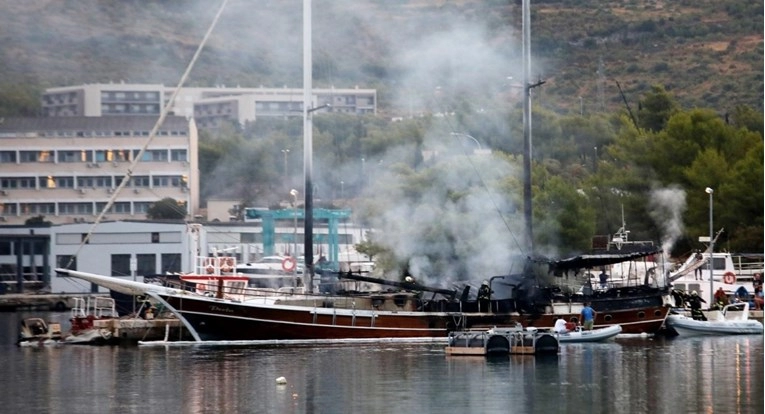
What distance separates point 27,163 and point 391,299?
8221 centimetres

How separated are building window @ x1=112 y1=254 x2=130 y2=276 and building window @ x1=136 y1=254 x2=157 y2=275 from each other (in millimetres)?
822

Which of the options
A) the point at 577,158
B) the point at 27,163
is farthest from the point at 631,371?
the point at 27,163

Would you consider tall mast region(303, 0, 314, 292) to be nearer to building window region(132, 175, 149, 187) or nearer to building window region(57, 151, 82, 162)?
building window region(132, 175, 149, 187)

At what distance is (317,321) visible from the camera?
71.2 m

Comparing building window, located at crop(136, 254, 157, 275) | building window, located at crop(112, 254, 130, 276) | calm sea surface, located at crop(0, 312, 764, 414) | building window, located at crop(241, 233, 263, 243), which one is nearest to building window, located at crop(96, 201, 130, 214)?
building window, located at crop(241, 233, 263, 243)

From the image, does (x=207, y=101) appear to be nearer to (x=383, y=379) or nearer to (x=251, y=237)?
(x=251, y=237)

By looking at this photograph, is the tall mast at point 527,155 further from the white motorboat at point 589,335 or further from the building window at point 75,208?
the building window at point 75,208

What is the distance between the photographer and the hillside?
128250mm

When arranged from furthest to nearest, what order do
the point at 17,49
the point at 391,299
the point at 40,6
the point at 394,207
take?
the point at 40,6 < the point at 17,49 < the point at 394,207 < the point at 391,299

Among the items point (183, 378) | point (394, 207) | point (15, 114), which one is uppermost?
point (15, 114)

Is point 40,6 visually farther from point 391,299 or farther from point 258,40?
point 391,299

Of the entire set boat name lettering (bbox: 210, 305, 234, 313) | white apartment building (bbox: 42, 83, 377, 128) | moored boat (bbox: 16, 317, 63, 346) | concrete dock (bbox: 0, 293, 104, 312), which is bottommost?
moored boat (bbox: 16, 317, 63, 346)

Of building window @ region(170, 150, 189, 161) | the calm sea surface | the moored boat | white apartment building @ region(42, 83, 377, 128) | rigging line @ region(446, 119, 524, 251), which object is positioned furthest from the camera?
white apartment building @ region(42, 83, 377, 128)

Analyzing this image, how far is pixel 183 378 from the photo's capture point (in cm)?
5744
